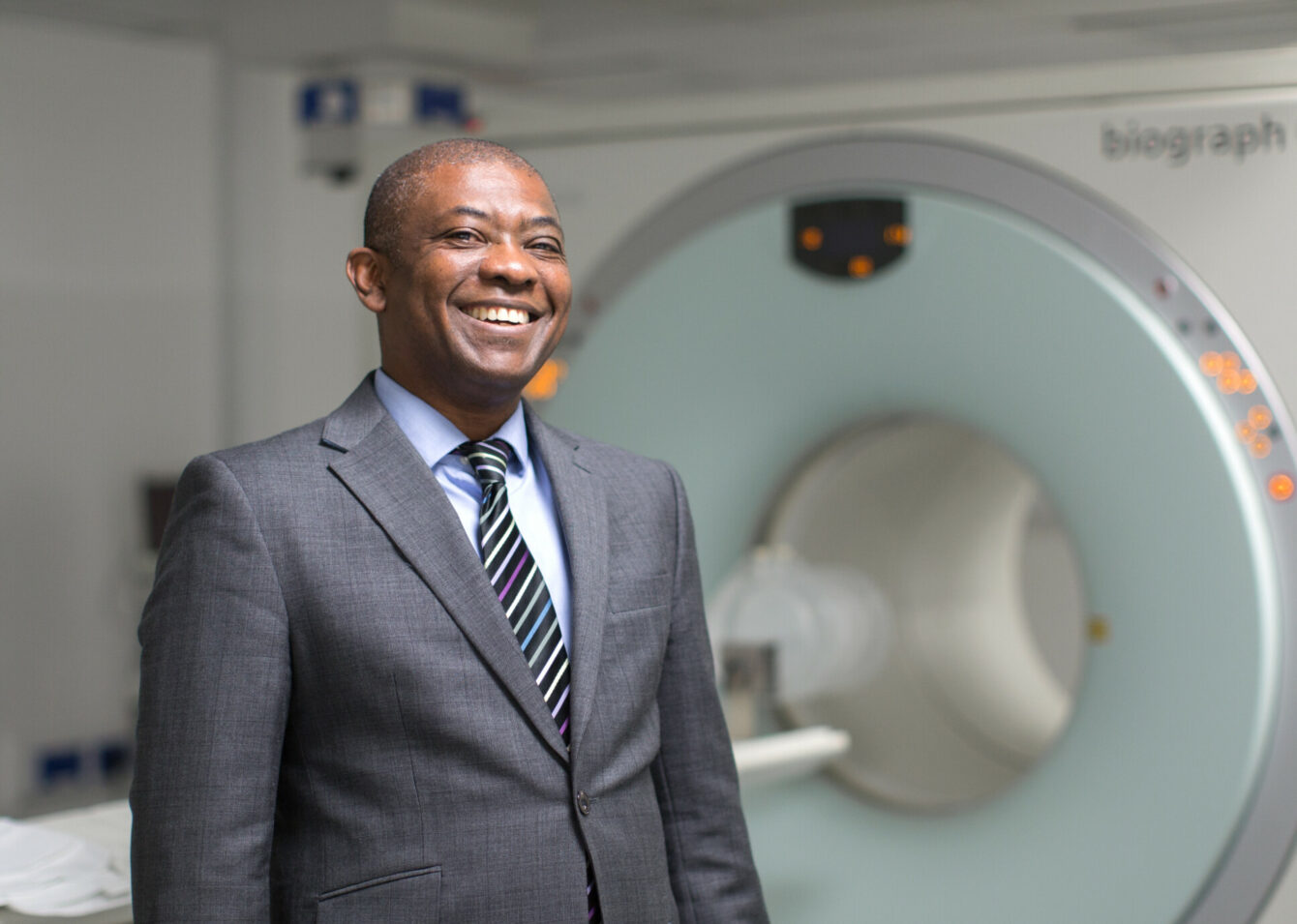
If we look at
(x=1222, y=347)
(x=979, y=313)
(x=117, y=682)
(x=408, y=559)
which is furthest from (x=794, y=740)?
(x=117, y=682)

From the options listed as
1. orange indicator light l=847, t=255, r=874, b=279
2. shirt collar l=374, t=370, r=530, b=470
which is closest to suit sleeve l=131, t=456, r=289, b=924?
shirt collar l=374, t=370, r=530, b=470

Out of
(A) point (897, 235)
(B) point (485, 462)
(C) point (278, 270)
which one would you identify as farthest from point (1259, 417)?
(C) point (278, 270)

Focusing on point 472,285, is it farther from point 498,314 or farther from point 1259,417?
point 1259,417

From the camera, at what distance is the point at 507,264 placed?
1.05 meters

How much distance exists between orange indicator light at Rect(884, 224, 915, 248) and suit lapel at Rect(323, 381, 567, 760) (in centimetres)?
84

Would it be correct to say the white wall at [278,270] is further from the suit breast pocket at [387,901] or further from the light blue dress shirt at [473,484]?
the suit breast pocket at [387,901]

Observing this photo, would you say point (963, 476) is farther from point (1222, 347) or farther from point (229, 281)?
point (229, 281)

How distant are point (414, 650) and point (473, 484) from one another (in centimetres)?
15

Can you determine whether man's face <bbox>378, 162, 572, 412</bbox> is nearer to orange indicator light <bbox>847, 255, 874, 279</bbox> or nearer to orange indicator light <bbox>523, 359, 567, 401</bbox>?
orange indicator light <bbox>847, 255, 874, 279</bbox>

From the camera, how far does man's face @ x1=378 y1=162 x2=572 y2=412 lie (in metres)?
1.05

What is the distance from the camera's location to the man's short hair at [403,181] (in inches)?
42.0

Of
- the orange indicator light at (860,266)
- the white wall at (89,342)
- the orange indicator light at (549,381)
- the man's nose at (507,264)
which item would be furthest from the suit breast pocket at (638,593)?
the white wall at (89,342)

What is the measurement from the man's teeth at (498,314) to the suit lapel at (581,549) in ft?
0.40

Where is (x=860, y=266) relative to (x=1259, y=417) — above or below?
above
